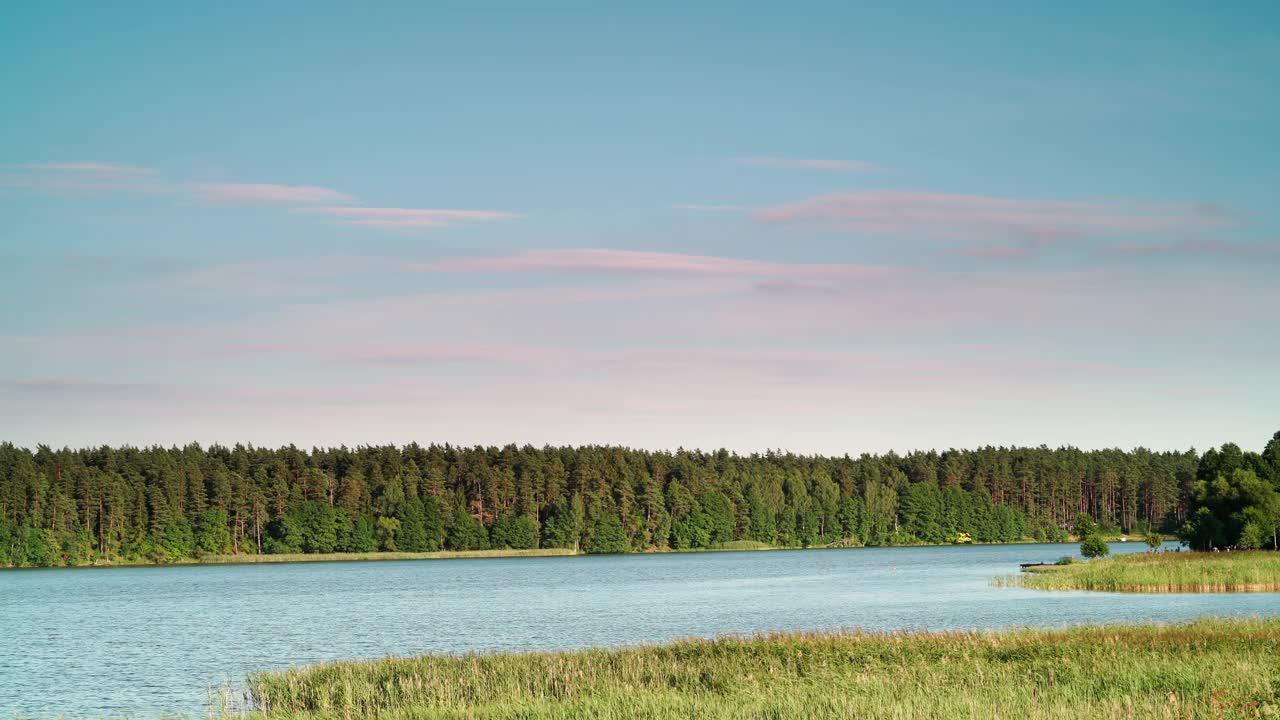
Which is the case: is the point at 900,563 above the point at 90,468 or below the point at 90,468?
below

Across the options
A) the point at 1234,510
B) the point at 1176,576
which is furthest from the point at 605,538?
the point at 1176,576

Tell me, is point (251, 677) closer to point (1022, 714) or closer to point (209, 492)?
point (1022, 714)

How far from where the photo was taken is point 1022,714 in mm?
25781

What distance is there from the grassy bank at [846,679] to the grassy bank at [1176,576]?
116 ft

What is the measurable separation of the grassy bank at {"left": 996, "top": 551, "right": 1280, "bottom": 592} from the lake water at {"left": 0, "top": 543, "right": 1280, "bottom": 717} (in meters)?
2.02

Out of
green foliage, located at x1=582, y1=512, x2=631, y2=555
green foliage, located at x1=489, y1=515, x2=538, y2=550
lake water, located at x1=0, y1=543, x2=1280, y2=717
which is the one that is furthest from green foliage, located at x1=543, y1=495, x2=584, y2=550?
lake water, located at x1=0, y1=543, x2=1280, y2=717

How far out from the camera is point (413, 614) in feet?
259

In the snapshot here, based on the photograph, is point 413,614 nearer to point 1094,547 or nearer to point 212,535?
point 1094,547

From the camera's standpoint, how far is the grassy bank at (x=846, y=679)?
89.1 ft

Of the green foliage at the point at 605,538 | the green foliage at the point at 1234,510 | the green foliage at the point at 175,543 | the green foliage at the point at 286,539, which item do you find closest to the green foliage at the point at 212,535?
the green foliage at the point at 175,543

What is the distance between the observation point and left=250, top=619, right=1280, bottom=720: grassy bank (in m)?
27.2

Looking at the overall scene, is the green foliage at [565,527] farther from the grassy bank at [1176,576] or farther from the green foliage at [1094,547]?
the grassy bank at [1176,576]

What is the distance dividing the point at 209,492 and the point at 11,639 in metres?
117

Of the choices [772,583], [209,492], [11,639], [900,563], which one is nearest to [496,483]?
[209,492]
